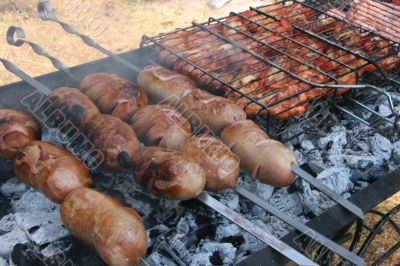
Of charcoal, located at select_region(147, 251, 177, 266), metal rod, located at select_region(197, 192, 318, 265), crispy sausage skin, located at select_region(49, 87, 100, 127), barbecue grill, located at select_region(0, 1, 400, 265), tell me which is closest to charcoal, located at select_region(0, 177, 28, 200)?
crispy sausage skin, located at select_region(49, 87, 100, 127)

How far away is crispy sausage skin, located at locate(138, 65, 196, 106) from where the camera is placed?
9.00 ft

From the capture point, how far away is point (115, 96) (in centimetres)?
261

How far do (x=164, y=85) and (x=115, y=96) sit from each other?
1.09 ft

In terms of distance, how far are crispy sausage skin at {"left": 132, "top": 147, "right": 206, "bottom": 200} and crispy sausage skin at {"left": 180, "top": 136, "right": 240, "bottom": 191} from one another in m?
0.08

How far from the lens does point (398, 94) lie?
3.48m

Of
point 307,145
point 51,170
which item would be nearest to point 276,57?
point 307,145

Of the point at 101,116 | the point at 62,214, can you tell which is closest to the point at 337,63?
the point at 101,116

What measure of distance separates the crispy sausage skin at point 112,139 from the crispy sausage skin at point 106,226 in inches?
9.8

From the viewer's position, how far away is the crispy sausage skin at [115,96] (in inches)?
102

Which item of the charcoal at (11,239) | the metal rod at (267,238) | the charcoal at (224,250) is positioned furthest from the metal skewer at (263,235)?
the charcoal at (11,239)

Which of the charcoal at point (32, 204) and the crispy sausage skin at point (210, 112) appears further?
the crispy sausage skin at point (210, 112)

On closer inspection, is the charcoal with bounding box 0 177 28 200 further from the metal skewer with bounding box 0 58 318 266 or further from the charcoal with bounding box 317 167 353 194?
the charcoal with bounding box 317 167 353 194

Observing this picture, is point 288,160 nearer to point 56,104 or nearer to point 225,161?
point 225,161

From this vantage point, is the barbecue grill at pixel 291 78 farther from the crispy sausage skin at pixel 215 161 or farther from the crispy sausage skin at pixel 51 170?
the crispy sausage skin at pixel 51 170
